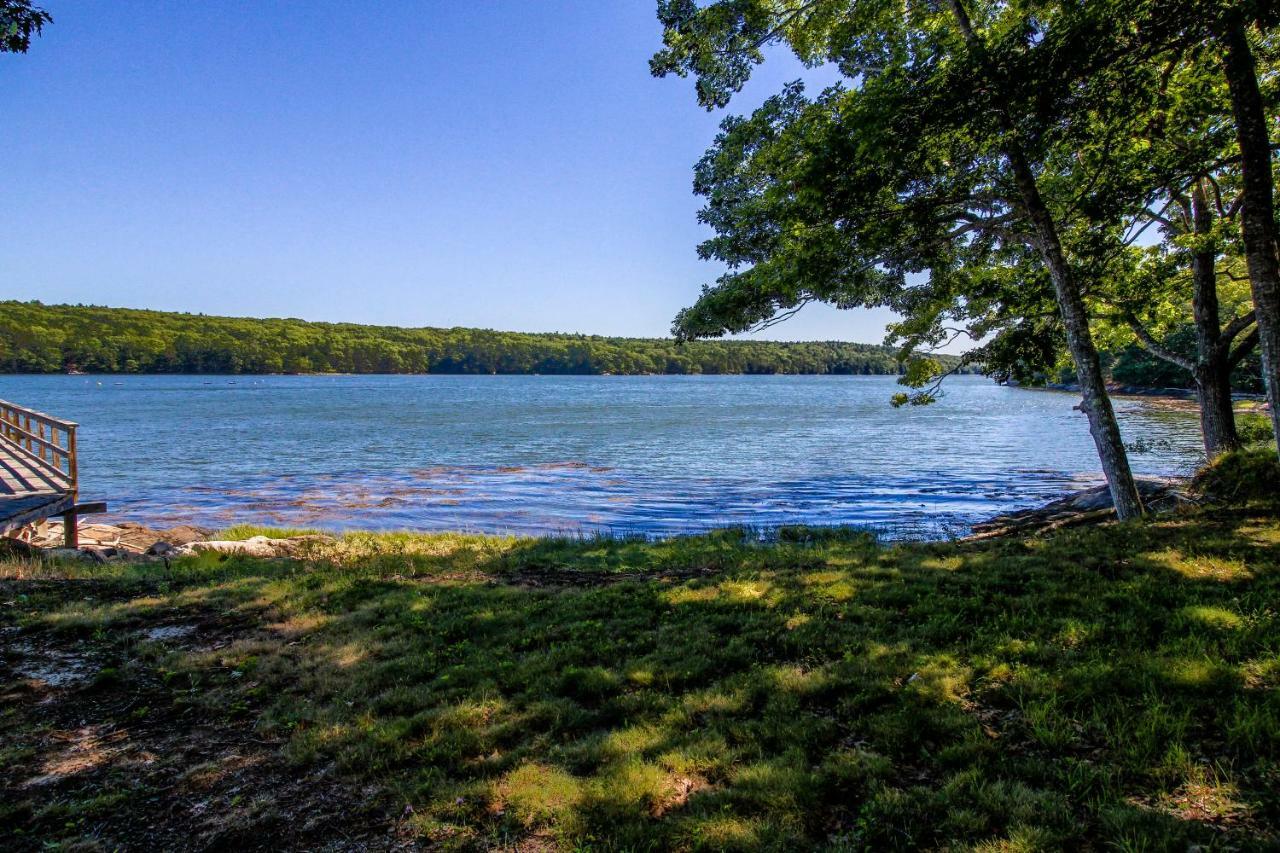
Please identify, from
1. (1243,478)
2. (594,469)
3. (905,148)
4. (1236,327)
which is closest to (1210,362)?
(1236,327)

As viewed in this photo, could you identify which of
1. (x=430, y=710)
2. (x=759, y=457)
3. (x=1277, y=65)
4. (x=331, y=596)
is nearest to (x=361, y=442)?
(x=759, y=457)

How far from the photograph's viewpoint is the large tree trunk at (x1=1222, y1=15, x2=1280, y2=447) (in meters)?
7.43

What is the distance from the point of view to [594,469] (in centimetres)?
2800

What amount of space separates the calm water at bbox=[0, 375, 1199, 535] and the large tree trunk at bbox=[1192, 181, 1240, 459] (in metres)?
5.26

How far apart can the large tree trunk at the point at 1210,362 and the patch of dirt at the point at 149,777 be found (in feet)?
51.5

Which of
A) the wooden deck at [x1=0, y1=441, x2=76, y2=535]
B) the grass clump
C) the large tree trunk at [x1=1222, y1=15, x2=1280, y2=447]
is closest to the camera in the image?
the large tree trunk at [x1=1222, y1=15, x2=1280, y2=447]

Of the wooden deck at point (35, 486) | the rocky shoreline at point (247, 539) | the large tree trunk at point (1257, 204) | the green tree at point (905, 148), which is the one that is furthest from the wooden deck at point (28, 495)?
the large tree trunk at point (1257, 204)

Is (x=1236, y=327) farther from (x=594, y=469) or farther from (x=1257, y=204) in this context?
(x=594, y=469)

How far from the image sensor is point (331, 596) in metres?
8.23

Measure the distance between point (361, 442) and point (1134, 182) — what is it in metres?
38.3

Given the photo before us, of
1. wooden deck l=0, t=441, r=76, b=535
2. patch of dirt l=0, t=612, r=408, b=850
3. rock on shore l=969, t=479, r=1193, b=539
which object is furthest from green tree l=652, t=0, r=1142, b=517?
wooden deck l=0, t=441, r=76, b=535

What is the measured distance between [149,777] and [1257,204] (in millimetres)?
11805

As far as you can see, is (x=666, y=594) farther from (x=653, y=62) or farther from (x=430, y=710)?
(x=653, y=62)

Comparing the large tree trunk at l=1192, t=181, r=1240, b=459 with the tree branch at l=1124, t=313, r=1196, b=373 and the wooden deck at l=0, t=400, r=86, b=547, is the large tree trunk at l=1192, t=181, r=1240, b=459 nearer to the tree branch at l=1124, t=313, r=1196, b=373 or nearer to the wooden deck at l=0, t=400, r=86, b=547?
the tree branch at l=1124, t=313, r=1196, b=373
